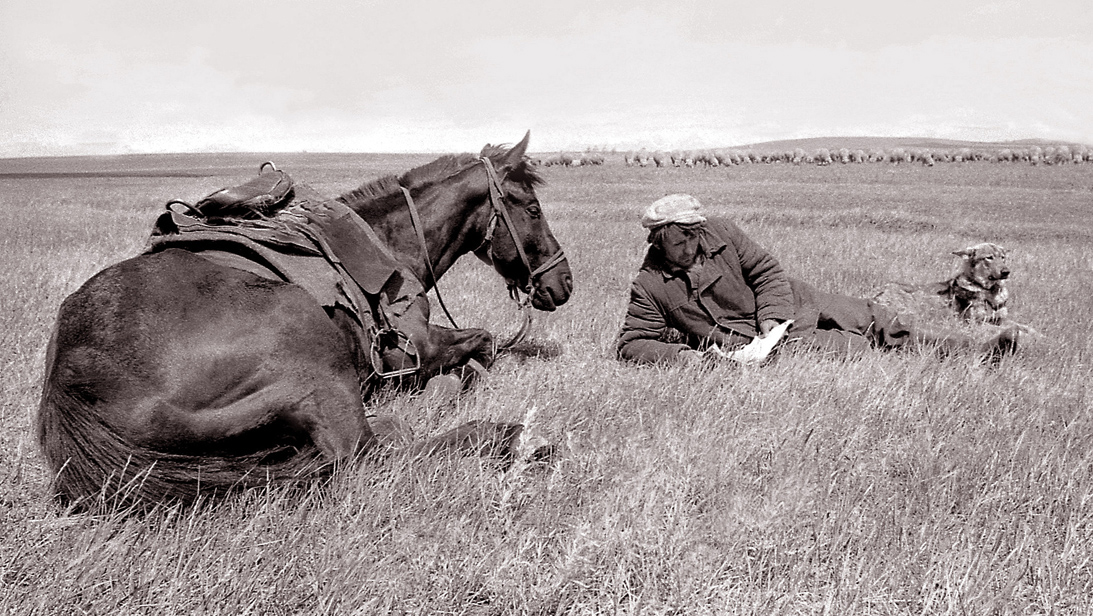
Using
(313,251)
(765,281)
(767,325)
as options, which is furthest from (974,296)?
(313,251)

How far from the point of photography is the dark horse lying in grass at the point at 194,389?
3201 millimetres

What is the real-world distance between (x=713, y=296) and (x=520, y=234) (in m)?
1.92

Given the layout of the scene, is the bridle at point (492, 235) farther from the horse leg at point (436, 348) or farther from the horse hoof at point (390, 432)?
the horse hoof at point (390, 432)

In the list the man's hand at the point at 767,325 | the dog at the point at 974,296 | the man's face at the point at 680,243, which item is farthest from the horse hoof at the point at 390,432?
the dog at the point at 974,296

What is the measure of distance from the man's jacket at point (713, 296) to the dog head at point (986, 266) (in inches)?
97.6

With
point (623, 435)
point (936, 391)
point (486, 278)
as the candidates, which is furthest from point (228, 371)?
point (486, 278)

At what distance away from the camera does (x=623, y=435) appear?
4559 millimetres

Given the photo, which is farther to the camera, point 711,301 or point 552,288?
point 711,301

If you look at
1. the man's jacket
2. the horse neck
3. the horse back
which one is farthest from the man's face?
the horse back

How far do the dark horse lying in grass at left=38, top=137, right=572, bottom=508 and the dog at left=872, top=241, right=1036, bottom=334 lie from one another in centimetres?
587

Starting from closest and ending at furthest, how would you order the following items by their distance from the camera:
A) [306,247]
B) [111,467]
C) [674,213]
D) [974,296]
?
[111,467] → [306,247] → [674,213] → [974,296]

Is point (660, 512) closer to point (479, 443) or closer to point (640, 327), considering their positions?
point (479, 443)

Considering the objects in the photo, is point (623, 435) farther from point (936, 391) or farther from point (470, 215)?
point (936, 391)

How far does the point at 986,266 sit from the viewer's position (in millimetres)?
7629
